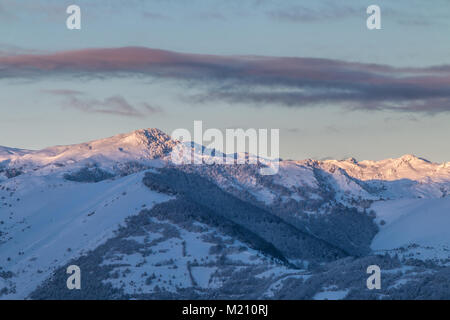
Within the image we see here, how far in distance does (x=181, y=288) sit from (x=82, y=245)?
106 ft

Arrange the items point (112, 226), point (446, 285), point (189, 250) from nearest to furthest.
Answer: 1. point (446, 285)
2. point (189, 250)
3. point (112, 226)

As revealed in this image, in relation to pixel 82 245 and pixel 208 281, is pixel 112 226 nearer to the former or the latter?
pixel 82 245

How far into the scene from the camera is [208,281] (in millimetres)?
168875

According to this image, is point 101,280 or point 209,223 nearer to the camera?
point 101,280

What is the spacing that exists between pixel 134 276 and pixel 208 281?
1173 cm

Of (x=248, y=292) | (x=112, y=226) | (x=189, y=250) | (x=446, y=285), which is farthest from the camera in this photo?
(x=112, y=226)

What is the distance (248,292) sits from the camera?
159 m

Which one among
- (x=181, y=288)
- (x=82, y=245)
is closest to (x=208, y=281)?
(x=181, y=288)

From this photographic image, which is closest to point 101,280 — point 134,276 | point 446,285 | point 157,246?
point 134,276

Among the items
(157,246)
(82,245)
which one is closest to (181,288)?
(157,246)

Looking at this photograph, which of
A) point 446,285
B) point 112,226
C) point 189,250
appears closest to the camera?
point 446,285

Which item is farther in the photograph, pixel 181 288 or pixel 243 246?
pixel 243 246

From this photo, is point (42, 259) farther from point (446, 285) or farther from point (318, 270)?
point (446, 285)

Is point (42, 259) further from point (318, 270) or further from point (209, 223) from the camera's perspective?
point (318, 270)
